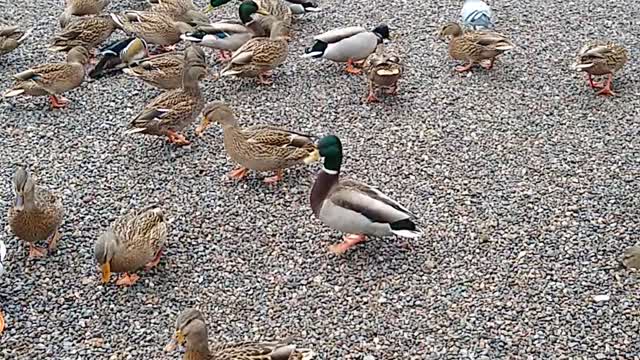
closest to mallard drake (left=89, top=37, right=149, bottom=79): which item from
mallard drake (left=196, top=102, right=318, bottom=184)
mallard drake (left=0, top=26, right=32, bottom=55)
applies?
mallard drake (left=0, top=26, right=32, bottom=55)

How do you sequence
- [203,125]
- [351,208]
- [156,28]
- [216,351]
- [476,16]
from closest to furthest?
[216,351]
[351,208]
[203,125]
[156,28]
[476,16]

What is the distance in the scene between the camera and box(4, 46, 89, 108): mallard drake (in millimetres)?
6348

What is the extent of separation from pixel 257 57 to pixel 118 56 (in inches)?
54.4

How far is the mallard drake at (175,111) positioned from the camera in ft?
18.8

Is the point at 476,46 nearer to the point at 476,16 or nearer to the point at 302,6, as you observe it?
the point at 476,16

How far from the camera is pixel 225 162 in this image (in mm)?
5734

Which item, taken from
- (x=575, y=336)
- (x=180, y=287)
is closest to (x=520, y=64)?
(x=575, y=336)

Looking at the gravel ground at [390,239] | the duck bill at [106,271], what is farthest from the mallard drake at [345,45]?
the duck bill at [106,271]

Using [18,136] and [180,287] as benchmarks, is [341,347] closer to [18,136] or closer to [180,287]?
[180,287]

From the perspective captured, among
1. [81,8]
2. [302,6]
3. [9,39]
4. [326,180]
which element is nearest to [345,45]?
[302,6]

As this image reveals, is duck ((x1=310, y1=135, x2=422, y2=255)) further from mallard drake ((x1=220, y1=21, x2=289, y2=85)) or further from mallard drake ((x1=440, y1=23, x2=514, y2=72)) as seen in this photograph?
mallard drake ((x1=440, y1=23, x2=514, y2=72))

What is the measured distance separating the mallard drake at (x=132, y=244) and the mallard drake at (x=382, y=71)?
2.31 metres

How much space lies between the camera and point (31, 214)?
15.1 feet

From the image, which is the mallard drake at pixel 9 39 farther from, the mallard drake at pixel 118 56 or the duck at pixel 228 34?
the duck at pixel 228 34
